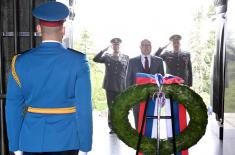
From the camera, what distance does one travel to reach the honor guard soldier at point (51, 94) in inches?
83.8

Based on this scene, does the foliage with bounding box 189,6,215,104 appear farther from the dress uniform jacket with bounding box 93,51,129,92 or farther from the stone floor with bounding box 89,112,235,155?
the dress uniform jacket with bounding box 93,51,129,92

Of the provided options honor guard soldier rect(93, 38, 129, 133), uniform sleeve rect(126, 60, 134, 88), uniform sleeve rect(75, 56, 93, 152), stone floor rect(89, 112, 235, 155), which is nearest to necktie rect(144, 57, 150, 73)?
uniform sleeve rect(126, 60, 134, 88)

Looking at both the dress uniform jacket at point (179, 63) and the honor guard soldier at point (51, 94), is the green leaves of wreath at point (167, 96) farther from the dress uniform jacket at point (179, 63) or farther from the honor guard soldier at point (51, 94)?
the dress uniform jacket at point (179, 63)

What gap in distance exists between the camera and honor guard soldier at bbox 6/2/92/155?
213 cm

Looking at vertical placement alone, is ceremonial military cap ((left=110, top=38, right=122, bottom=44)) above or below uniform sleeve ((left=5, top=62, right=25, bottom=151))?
above

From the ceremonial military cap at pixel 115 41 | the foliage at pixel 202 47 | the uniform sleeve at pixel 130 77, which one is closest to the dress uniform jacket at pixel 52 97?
the uniform sleeve at pixel 130 77

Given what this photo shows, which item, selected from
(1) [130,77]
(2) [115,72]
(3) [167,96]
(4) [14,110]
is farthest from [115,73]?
(4) [14,110]

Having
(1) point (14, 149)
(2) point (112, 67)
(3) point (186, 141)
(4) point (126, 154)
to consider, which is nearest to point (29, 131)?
(1) point (14, 149)

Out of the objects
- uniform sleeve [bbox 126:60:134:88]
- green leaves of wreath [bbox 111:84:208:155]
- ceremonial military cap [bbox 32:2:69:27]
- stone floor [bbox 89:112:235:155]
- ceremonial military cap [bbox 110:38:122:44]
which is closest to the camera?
ceremonial military cap [bbox 32:2:69:27]

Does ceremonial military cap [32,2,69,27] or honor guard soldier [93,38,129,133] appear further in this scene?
honor guard soldier [93,38,129,133]

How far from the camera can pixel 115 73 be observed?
6.39 meters

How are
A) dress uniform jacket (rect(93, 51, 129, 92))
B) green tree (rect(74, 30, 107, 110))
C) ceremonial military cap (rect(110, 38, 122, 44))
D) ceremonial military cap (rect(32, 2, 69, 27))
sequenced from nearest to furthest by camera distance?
ceremonial military cap (rect(32, 2, 69, 27)), dress uniform jacket (rect(93, 51, 129, 92)), ceremonial military cap (rect(110, 38, 122, 44)), green tree (rect(74, 30, 107, 110))

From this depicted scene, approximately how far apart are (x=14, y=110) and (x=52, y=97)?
0.22 metres

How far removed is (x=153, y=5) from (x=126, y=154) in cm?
469
